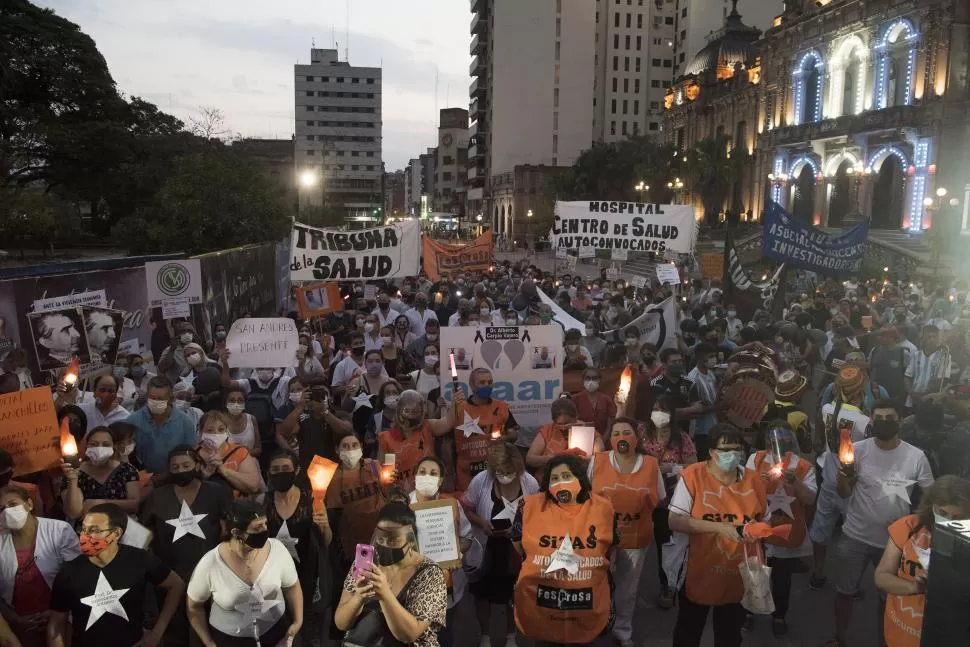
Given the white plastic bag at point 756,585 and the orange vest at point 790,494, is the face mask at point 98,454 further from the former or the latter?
the orange vest at point 790,494

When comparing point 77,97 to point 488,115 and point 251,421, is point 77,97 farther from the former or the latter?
point 488,115

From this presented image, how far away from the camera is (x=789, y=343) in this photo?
1147cm

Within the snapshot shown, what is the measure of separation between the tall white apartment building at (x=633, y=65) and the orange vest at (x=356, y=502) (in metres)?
96.8

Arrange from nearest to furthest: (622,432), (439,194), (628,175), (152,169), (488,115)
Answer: (622,432), (152,169), (628,175), (488,115), (439,194)

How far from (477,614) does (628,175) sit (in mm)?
64983

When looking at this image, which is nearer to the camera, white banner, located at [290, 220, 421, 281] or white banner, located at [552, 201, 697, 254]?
white banner, located at [290, 220, 421, 281]

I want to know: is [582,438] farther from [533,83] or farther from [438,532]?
[533,83]

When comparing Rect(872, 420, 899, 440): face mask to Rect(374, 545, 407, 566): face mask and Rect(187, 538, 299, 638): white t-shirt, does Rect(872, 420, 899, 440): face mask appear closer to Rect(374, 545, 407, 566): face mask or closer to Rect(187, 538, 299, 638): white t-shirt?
Rect(374, 545, 407, 566): face mask

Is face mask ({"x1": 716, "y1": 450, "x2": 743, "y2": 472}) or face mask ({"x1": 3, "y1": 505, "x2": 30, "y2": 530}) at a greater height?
face mask ({"x1": 716, "y1": 450, "x2": 743, "y2": 472})

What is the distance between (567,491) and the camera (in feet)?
14.8

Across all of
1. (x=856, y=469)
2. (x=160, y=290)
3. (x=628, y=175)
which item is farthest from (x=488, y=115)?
(x=856, y=469)

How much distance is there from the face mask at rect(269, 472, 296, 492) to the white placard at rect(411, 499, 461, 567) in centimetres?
98

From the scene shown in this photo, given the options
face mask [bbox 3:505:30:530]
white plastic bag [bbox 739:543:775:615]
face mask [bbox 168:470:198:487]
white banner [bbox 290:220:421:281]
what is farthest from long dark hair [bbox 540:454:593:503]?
white banner [bbox 290:220:421:281]

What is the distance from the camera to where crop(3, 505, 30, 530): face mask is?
432 centimetres
